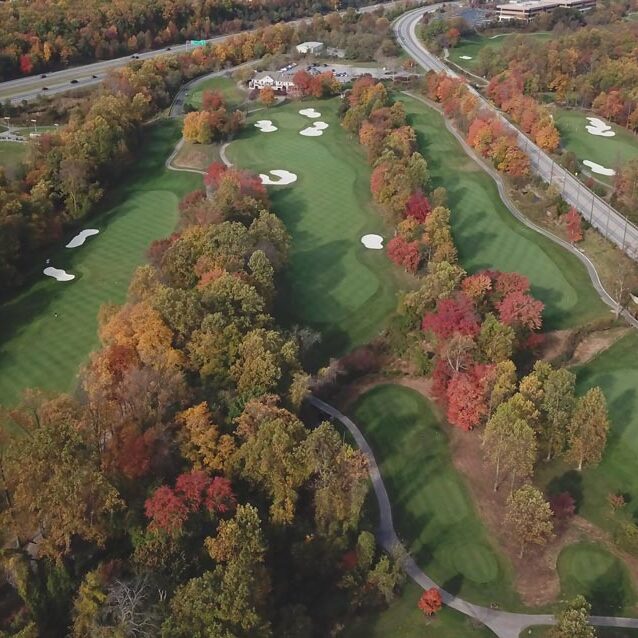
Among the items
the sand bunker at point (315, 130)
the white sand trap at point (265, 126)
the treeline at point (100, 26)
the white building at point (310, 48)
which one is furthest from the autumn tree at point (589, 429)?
the white building at point (310, 48)

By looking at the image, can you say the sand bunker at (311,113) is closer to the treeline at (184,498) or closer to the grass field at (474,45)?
the grass field at (474,45)

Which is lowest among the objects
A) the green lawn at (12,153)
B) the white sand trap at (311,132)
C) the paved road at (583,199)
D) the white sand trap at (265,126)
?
the white sand trap at (265,126)

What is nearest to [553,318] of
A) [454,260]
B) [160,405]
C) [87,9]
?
[454,260]

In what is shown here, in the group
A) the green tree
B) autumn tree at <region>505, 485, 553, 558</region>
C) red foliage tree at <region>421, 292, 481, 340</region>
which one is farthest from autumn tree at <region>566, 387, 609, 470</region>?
the green tree

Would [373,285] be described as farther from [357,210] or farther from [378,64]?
[378,64]

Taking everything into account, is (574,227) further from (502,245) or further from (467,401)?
(467,401)

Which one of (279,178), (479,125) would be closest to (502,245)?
(479,125)

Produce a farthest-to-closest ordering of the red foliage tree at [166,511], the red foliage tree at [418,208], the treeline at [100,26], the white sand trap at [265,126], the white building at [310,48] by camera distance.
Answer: the white building at [310,48], the treeline at [100,26], the white sand trap at [265,126], the red foliage tree at [418,208], the red foliage tree at [166,511]
